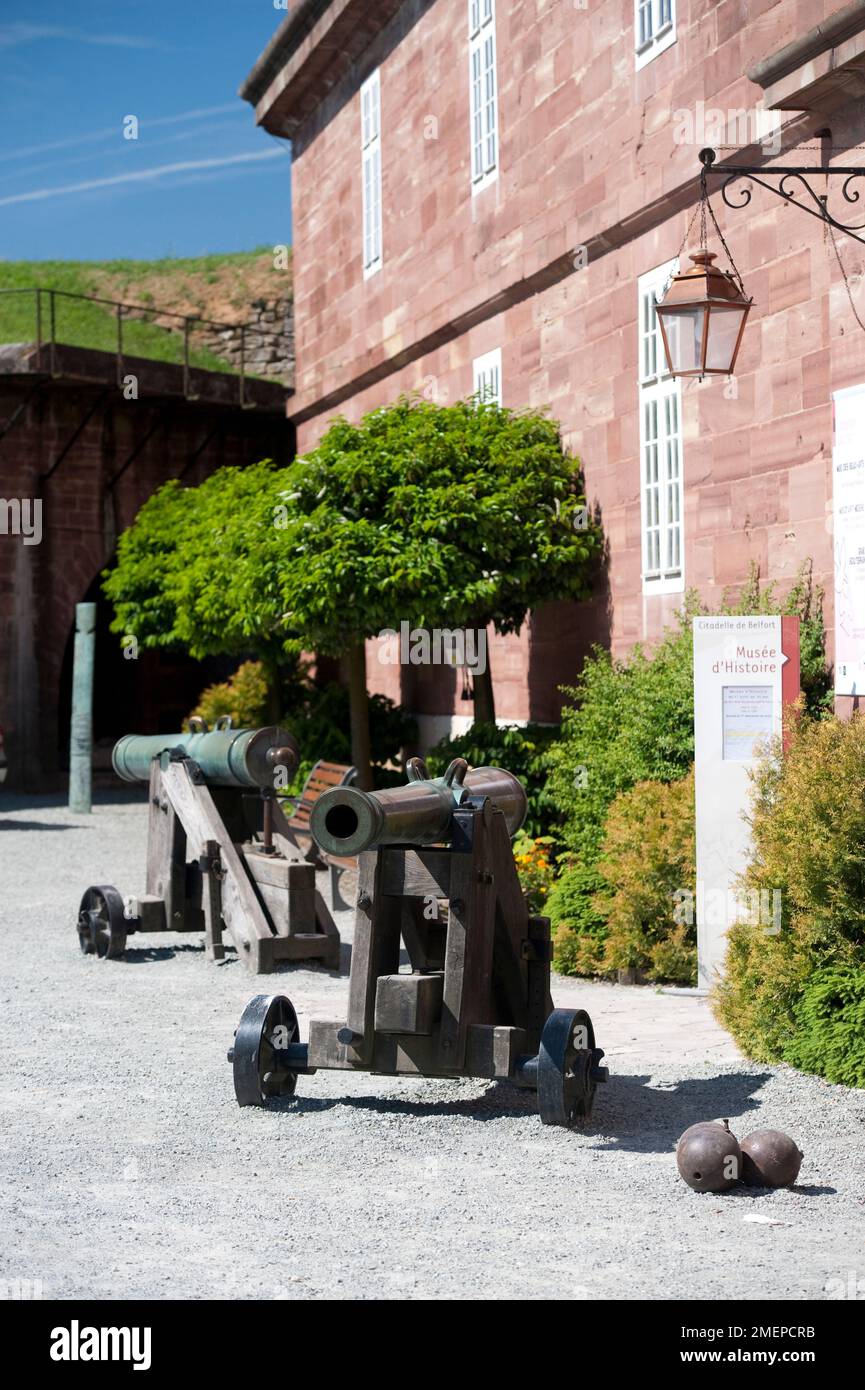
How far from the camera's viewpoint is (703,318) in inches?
321

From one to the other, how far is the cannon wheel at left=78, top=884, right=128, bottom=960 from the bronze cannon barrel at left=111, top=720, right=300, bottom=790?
36.1 inches

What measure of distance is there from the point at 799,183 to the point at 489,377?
5.76 metres

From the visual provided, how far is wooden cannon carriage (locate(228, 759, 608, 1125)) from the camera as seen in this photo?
5.77 meters

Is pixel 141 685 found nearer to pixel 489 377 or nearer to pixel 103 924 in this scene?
pixel 489 377

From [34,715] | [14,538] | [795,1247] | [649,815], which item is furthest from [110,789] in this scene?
[795,1247]

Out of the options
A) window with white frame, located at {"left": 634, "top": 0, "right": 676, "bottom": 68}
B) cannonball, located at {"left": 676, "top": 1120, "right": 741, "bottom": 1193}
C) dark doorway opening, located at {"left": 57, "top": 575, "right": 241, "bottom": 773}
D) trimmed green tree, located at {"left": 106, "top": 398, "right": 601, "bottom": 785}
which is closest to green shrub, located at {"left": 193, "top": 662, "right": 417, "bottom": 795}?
trimmed green tree, located at {"left": 106, "top": 398, "right": 601, "bottom": 785}

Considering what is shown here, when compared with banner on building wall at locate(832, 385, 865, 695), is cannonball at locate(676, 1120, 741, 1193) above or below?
below

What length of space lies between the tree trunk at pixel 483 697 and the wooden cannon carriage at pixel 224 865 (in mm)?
4143

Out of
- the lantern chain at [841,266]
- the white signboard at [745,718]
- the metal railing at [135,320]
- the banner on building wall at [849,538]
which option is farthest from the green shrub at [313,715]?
the lantern chain at [841,266]

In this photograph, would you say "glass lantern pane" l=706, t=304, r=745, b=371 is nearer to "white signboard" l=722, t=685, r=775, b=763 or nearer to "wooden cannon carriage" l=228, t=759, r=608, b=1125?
"white signboard" l=722, t=685, r=775, b=763

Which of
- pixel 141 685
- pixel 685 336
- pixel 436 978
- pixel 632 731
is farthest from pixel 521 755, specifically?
pixel 141 685

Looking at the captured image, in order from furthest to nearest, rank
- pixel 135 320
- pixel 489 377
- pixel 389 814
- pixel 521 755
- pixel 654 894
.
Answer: pixel 135 320 → pixel 489 377 → pixel 521 755 → pixel 654 894 → pixel 389 814

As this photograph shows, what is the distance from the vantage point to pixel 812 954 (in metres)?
6.56

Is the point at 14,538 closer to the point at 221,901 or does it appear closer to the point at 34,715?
the point at 34,715
